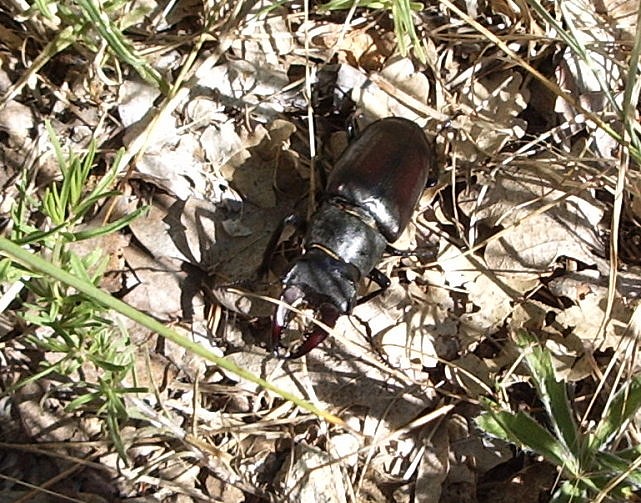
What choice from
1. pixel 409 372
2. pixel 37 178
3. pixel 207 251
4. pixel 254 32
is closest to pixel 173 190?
pixel 207 251

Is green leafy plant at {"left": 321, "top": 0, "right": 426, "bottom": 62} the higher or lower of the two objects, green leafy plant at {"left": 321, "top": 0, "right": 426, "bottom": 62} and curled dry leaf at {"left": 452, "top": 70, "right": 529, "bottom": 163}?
the higher

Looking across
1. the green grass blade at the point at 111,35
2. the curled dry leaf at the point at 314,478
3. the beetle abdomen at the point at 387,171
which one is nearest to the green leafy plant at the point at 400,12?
the beetle abdomen at the point at 387,171

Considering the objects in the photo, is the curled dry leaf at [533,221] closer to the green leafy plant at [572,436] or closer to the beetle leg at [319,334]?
the green leafy plant at [572,436]

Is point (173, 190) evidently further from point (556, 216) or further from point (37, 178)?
point (556, 216)

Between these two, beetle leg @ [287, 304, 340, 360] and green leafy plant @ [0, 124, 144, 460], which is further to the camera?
beetle leg @ [287, 304, 340, 360]

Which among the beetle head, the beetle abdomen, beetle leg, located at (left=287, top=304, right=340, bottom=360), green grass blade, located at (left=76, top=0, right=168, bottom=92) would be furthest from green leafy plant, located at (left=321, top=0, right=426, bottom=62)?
beetle leg, located at (left=287, top=304, right=340, bottom=360)

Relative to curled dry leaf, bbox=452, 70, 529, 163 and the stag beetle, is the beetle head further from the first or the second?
curled dry leaf, bbox=452, 70, 529, 163
